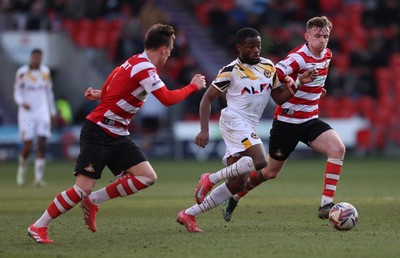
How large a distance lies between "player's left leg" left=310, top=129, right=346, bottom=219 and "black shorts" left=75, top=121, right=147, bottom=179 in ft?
7.75

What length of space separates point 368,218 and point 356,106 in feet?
55.5

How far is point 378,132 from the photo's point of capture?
91.4ft

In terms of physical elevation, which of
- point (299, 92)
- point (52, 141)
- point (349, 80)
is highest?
point (299, 92)

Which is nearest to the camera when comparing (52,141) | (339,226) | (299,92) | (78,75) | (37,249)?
(37,249)

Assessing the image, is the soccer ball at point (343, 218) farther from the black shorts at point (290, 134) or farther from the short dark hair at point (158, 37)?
the short dark hair at point (158, 37)

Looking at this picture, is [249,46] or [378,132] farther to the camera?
[378,132]

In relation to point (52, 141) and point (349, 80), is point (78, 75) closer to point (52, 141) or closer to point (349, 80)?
point (52, 141)

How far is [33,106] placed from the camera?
1898 centimetres

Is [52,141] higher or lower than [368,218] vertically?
lower

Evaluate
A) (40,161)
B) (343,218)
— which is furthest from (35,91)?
(343,218)

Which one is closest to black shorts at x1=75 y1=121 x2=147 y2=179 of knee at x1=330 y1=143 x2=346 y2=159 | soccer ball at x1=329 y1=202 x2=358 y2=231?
soccer ball at x1=329 y1=202 x2=358 y2=231

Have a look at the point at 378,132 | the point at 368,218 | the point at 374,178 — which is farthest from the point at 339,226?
the point at 378,132

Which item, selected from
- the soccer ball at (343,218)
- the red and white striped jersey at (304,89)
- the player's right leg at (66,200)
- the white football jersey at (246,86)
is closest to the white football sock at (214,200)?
the white football jersey at (246,86)

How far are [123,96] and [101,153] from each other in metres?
0.65
